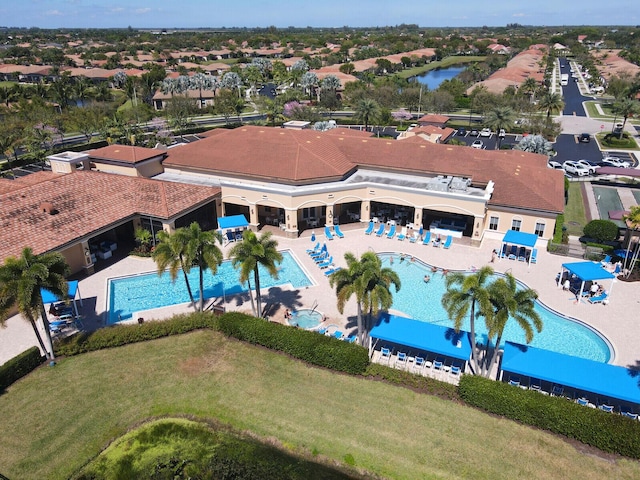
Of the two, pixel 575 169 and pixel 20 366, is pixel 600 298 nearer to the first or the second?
pixel 575 169

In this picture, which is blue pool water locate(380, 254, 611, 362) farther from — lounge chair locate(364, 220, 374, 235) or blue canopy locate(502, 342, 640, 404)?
lounge chair locate(364, 220, 374, 235)

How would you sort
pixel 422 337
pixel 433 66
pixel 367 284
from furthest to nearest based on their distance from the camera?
pixel 433 66 → pixel 422 337 → pixel 367 284

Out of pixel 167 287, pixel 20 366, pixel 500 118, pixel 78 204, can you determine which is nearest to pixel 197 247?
pixel 167 287

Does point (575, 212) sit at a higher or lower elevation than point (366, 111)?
lower

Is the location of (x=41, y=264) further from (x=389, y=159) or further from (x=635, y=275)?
(x=635, y=275)

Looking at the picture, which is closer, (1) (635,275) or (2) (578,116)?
(1) (635,275)

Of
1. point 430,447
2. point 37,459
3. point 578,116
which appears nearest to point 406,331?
point 430,447

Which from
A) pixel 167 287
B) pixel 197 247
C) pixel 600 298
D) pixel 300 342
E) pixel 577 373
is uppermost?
pixel 197 247
